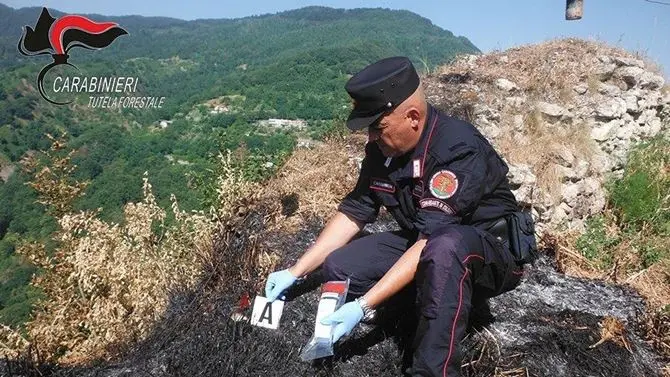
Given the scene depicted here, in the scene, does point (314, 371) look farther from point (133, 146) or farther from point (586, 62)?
point (133, 146)

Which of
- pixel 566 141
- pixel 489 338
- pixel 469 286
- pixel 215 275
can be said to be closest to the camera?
pixel 469 286

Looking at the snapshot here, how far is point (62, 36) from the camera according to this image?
8477 millimetres

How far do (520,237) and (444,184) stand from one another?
0.58 metres

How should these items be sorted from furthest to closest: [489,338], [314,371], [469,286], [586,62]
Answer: [586,62]
[489,338]
[314,371]
[469,286]

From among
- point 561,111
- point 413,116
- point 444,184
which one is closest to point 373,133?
point 413,116

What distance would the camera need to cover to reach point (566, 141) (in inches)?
206

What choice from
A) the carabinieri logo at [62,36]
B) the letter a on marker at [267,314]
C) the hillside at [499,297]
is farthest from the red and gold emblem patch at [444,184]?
the carabinieri logo at [62,36]

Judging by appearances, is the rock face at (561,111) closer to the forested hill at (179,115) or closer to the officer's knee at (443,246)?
the forested hill at (179,115)

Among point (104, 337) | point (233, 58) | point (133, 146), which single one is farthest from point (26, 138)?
point (104, 337)

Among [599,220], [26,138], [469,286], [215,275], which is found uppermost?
[469,286]

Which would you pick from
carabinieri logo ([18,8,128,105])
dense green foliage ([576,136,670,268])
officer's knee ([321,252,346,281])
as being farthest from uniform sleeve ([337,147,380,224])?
carabinieri logo ([18,8,128,105])

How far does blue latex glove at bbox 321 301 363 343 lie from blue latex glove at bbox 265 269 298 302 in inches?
18.9

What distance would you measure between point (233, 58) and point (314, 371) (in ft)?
319

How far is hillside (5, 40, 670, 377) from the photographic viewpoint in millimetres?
2402
